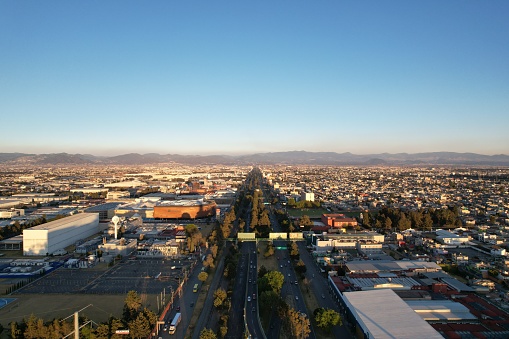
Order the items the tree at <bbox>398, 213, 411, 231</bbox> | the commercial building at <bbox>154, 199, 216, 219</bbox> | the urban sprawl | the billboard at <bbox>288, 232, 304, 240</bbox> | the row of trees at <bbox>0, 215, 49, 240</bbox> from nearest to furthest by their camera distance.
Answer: the urban sprawl < the billboard at <bbox>288, 232, 304, 240</bbox> < the row of trees at <bbox>0, 215, 49, 240</bbox> < the tree at <bbox>398, 213, 411, 231</bbox> < the commercial building at <bbox>154, 199, 216, 219</bbox>

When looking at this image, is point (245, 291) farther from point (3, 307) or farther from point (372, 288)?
point (3, 307)

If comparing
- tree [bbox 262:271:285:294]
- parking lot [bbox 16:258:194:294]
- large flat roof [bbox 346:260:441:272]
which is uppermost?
tree [bbox 262:271:285:294]

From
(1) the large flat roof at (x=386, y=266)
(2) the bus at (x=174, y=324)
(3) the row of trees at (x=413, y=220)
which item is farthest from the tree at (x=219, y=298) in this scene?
(3) the row of trees at (x=413, y=220)

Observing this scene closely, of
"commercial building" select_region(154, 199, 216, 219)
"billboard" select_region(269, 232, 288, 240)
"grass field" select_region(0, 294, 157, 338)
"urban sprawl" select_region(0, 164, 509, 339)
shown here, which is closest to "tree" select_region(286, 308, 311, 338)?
"urban sprawl" select_region(0, 164, 509, 339)

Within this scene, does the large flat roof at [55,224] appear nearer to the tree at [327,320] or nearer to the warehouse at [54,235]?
the warehouse at [54,235]

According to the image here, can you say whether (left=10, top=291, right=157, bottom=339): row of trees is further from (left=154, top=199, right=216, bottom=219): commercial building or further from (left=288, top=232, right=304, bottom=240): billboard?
(left=154, top=199, right=216, bottom=219): commercial building

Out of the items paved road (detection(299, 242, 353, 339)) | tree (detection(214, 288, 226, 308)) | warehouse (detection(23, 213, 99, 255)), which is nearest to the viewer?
paved road (detection(299, 242, 353, 339))
